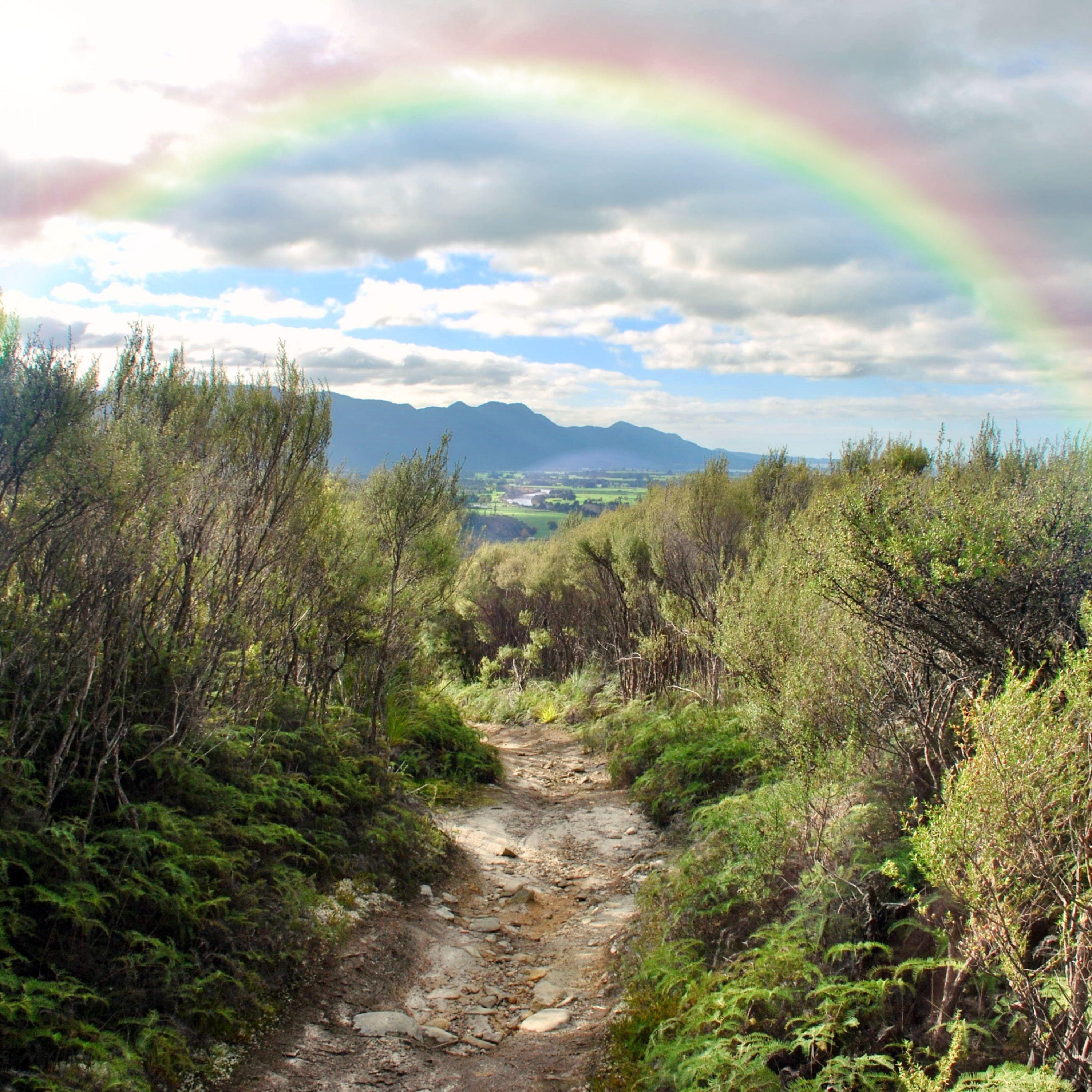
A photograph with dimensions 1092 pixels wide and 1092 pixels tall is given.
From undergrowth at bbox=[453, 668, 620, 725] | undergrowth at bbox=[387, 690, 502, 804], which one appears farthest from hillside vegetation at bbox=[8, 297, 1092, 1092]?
undergrowth at bbox=[453, 668, 620, 725]

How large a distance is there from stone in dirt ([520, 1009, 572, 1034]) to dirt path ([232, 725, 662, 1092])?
0.04 ft

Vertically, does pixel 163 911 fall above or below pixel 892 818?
below

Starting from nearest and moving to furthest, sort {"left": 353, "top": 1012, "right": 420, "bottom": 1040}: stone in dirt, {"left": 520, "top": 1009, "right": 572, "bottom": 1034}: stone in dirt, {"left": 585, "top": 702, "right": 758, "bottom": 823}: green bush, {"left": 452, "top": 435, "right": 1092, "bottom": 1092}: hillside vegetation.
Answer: {"left": 452, "top": 435, "right": 1092, "bottom": 1092}: hillside vegetation → {"left": 353, "top": 1012, "right": 420, "bottom": 1040}: stone in dirt → {"left": 520, "top": 1009, "right": 572, "bottom": 1034}: stone in dirt → {"left": 585, "top": 702, "right": 758, "bottom": 823}: green bush

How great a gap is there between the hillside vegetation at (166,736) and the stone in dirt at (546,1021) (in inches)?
65.7

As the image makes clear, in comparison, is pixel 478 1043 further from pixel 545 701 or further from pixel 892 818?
pixel 545 701

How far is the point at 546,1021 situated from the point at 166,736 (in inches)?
143

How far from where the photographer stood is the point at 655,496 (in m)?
20.7

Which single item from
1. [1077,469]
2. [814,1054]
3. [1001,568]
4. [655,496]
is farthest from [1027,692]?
[655,496]

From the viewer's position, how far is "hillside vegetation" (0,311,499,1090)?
14.5 feet

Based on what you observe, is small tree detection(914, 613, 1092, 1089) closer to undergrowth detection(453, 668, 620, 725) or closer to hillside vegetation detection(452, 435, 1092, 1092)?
hillside vegetation detection(452, 435, 1092, 1092)

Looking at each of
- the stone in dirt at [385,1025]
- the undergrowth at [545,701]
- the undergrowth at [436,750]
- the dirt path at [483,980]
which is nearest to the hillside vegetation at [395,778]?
the dirt path at [483,980]

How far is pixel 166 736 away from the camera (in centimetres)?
607

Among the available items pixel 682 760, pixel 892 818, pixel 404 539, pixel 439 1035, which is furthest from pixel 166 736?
pixel 682 760

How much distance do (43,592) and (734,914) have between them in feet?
19.0
